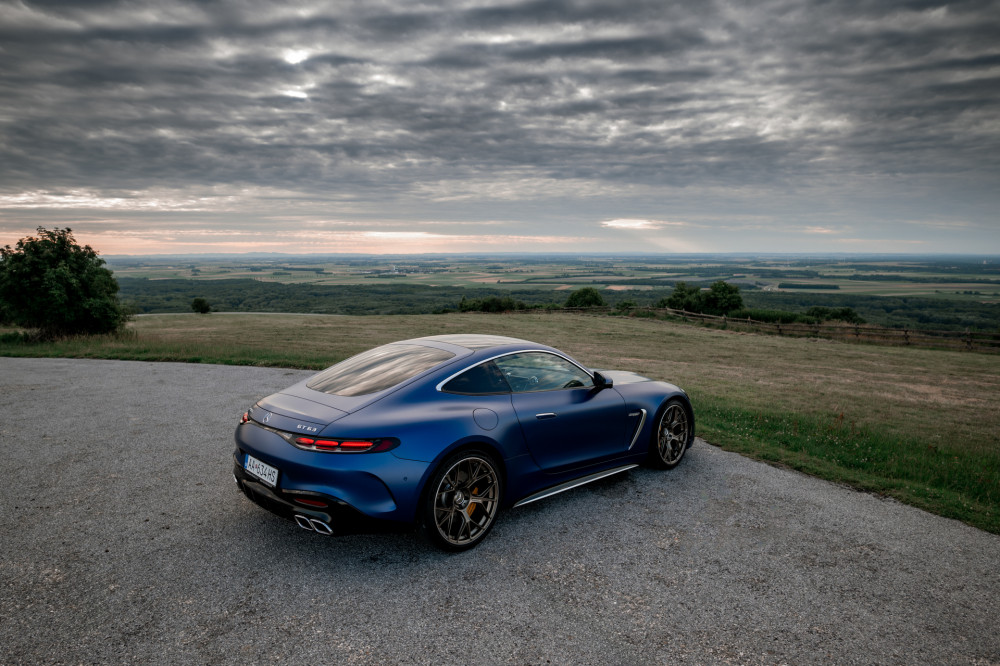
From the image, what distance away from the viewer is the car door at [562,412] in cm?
471

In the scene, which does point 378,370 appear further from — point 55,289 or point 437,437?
point 55,289

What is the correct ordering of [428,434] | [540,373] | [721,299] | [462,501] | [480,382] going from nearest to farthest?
[428,434] < [462,501] < [480,382] < [540,373] < [721,299]

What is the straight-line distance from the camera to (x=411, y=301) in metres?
90.1

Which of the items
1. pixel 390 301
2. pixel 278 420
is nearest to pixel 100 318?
pixel 278 420

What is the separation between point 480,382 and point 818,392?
12958 millimetres

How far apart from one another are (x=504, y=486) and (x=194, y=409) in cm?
611

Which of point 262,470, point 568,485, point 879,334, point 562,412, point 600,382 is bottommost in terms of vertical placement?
point 879,334

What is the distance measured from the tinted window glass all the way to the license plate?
138 centimetres

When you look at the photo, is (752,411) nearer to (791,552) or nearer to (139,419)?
(791,552)

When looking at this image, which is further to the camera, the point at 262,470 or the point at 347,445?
the point at 262,470

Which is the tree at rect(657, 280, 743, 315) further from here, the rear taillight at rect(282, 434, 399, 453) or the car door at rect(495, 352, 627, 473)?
the rear taillight at rect(282, 434, 399, 453)

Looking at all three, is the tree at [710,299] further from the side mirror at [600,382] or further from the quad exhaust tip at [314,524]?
the quad exhaust tip at [314,524]

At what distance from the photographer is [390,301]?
90188 mm

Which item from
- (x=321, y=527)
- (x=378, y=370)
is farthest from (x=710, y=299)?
(x=321, y=527)
